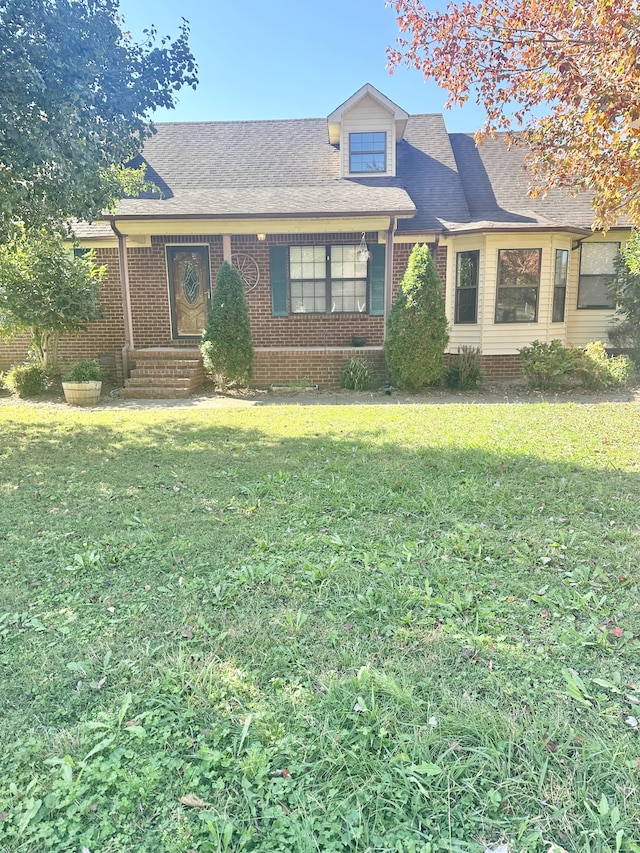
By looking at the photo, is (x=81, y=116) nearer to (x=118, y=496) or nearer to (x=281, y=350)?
(x=118, y=496)

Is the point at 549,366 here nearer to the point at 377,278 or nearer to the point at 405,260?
the point at 405,260

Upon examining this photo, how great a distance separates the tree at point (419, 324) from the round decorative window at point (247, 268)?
361 cm

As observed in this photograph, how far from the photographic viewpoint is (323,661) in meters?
2.41

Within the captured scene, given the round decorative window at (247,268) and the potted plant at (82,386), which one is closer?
the potted plant at (82,386)

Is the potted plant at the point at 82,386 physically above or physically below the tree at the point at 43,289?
below

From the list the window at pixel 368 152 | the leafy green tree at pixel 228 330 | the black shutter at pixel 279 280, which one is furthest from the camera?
the window at pixel 368 152

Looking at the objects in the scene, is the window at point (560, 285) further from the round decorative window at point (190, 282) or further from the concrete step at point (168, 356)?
the round decorative window at point (190, 282)

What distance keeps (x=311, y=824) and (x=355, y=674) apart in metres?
0.71

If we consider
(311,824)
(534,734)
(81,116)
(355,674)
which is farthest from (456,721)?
(81,116)

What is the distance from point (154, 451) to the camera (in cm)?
610

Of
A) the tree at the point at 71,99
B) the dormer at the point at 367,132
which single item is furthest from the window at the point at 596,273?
the tree at the point at 71,99

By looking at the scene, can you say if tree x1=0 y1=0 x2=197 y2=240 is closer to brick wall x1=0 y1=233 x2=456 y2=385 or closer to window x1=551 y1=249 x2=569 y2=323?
brick wall x1=0 y1=233 x2=456 y2=385

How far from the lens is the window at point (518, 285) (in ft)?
37.3

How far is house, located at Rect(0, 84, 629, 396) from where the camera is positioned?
430 inches
